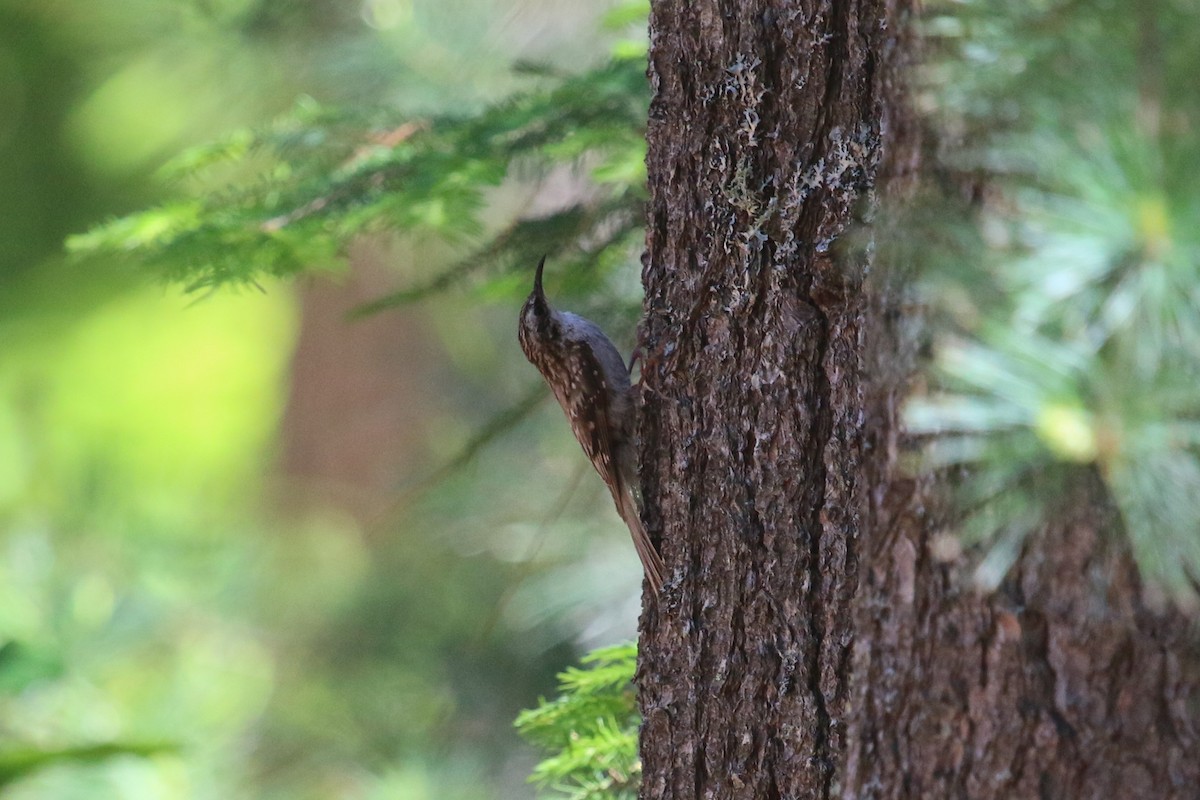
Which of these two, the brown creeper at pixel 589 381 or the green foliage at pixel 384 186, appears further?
the brown creeper at pixel 589 381

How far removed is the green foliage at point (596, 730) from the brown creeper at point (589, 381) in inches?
13.0

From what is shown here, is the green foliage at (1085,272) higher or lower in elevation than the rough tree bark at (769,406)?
lower

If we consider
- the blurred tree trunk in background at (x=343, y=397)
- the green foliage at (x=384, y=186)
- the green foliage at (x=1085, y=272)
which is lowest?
the green foliage at (x=1085, y=272)

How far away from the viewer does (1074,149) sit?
0.71 meters

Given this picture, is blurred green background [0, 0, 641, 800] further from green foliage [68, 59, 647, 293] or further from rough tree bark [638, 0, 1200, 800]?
rough tree bark [638, 0, 1200, 800]

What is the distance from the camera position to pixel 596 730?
7.15 ft

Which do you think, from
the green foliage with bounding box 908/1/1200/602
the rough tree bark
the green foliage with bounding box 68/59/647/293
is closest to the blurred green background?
the green foliage with bounding box 68/59/647/293

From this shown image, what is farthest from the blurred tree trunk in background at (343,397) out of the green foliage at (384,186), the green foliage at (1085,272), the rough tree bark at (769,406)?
the green foliage at (1085,272)

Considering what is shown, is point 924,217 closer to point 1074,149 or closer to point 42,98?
point 1074,149

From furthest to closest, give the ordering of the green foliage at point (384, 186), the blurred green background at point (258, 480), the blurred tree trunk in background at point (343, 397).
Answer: the blurred tree trunk in background at point (343, 397) → the blurred green background at point (258, 480) → the green foliage at point (384, 186)

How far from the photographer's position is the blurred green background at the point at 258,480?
339 centimetres

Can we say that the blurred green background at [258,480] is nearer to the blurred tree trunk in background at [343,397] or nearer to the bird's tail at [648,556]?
the blurred tree trunk in background at [343,397]

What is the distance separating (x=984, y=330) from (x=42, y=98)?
280 inches

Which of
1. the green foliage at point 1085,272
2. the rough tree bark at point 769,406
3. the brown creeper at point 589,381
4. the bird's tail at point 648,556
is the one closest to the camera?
the green foliage at point 1085,272
